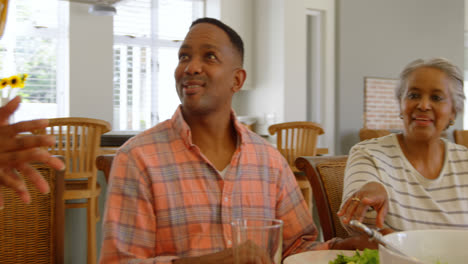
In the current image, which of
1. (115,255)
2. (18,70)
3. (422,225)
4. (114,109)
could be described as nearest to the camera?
(115,255)

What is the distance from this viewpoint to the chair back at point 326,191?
1.29 meters

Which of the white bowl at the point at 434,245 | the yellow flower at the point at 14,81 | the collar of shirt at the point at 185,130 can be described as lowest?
the white bowl at the point at 434,245

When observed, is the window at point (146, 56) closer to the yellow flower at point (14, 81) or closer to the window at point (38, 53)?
the window at point (38, 53)

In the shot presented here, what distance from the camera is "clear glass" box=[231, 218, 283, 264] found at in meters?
0.62

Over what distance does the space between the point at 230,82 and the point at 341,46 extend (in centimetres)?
481

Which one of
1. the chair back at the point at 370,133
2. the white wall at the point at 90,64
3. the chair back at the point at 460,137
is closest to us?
the white wall at the point at 90,64

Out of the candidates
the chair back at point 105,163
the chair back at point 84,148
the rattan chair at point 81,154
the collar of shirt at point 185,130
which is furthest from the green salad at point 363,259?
the chair back at point 84,148

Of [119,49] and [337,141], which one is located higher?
[119,49]

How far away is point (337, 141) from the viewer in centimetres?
571

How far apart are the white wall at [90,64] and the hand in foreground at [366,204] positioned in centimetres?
456

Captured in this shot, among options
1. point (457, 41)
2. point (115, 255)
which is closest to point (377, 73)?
point (457, 41)

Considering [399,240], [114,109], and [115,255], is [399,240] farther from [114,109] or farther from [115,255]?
[114,109]

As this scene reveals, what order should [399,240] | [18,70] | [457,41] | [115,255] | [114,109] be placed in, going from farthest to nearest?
[457,41], [114,109], [18,70], [115,255], [399,240]

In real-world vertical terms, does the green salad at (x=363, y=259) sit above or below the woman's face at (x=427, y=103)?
below
